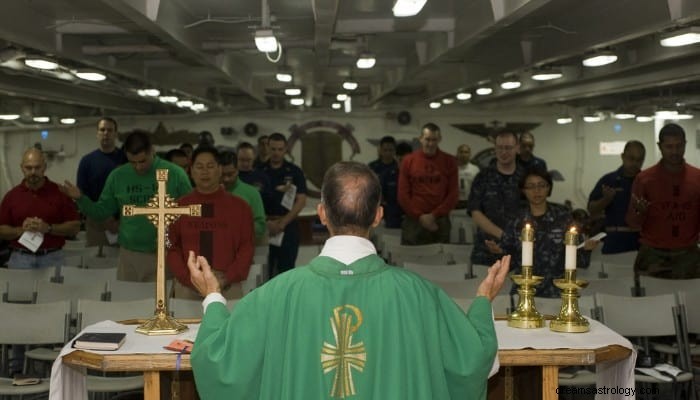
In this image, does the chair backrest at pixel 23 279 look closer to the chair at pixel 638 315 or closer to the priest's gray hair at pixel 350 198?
the chair at pixel 638 315

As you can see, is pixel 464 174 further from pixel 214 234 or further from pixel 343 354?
pixel 343 354

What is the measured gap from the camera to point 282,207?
9570 millimetres

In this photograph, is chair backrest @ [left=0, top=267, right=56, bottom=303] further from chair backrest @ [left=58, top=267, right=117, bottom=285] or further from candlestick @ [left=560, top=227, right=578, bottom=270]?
candlestick @ [left=560, top=227, right=578, bottom=270]

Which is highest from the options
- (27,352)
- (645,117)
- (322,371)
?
(645,117)

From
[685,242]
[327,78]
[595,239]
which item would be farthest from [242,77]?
[595,239]

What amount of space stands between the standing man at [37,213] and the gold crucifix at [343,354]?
4897mm

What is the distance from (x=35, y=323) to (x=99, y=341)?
1.78 m

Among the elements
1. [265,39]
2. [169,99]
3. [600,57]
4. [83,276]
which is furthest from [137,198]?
[169,99]

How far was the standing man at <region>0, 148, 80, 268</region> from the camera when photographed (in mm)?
7465

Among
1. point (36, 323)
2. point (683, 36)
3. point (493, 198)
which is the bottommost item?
point (36, 323)

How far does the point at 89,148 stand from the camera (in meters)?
20.4

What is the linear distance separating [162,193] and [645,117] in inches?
542

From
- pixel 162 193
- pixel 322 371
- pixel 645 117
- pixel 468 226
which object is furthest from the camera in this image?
pixel 645 117

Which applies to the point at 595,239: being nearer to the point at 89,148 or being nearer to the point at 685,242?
the point at 685,242
